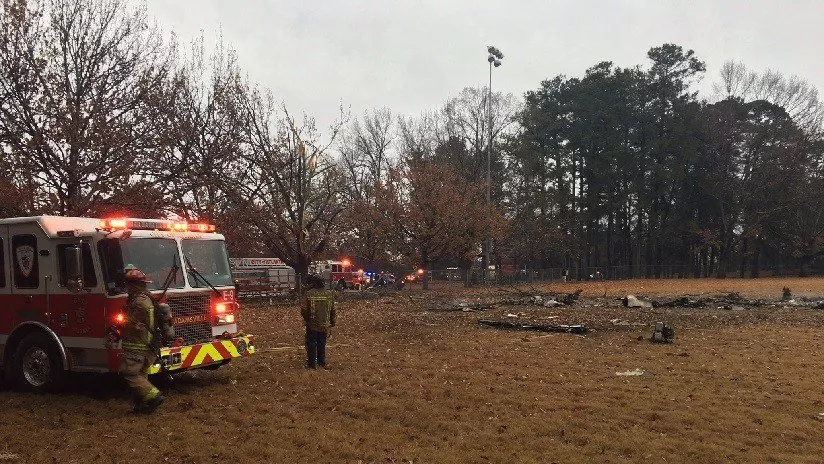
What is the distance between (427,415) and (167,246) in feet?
14.5

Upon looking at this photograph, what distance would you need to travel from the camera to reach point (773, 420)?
7.24m

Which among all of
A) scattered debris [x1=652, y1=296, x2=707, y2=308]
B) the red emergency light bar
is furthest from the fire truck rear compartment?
scattered debris [x1=652, y1=296, x2=707, y2=308]

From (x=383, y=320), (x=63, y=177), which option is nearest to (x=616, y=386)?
(x=383, y=320)

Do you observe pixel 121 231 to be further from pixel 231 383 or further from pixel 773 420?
pixel 773 420

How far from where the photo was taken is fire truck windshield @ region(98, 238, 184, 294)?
8305mm

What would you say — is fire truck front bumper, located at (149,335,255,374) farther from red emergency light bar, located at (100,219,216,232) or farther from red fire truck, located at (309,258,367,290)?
red fire truck, located at (309,258,367,290)

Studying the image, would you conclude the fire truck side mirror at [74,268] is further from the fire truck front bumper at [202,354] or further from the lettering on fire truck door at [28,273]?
the fire truck front bumper at [202,354]

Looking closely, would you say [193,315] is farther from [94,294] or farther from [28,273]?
[28,273]

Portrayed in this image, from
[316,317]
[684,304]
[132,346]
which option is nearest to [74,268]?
[132,346]

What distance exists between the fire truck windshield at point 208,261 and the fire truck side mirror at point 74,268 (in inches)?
54.9

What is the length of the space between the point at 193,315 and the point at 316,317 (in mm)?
2489

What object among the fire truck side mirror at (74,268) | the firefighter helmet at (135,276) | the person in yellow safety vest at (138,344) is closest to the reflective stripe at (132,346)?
the person in yellow safety vest at (138,344)

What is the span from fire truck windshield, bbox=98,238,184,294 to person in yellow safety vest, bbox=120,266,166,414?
66 centimetres

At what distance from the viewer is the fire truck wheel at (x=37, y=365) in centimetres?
862
